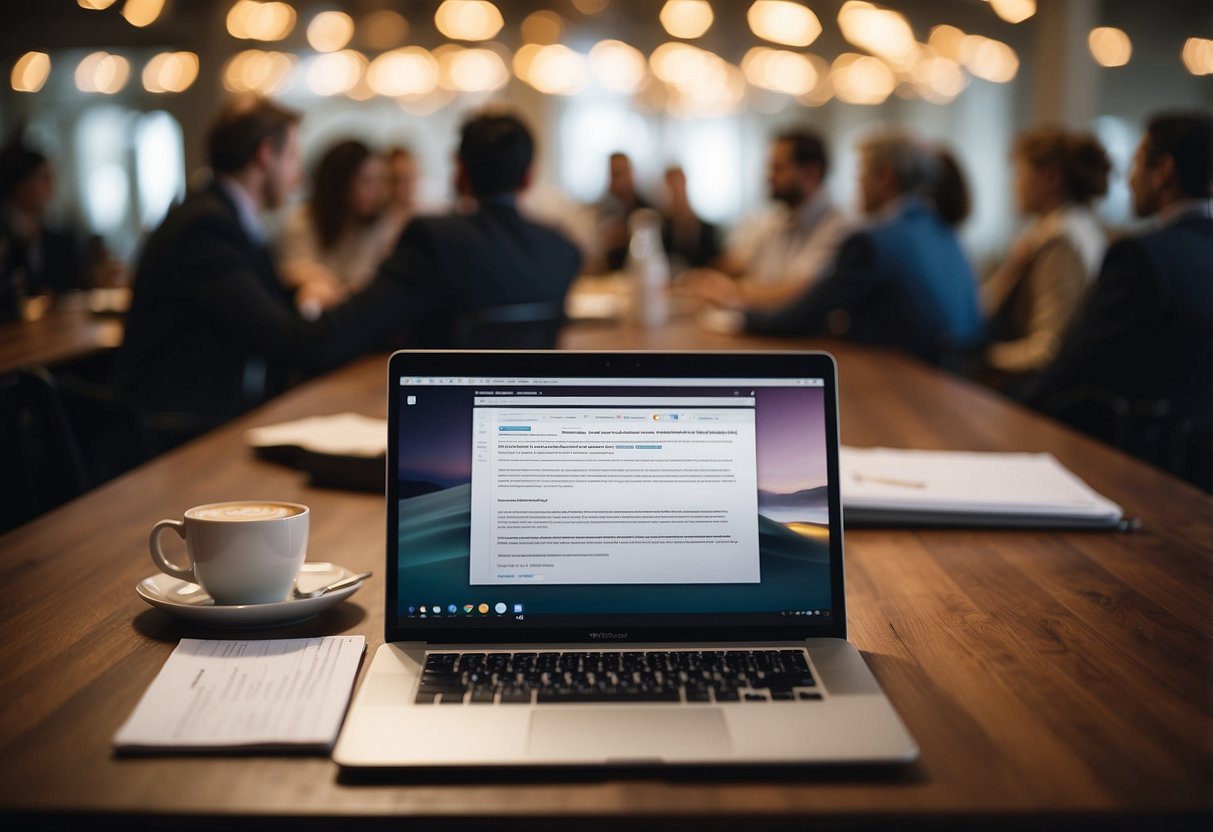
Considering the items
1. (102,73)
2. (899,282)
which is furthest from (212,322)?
(102,73)

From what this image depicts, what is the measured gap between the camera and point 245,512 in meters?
0.96

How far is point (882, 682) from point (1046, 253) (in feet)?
11.5

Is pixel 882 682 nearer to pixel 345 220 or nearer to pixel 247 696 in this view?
pixel 247 696

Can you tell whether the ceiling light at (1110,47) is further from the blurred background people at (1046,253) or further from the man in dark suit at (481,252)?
the man in dark suit at (481,252)

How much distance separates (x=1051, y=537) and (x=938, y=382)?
3.84 feet

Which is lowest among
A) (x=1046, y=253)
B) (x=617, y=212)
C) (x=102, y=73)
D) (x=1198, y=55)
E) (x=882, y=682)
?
(x=882, y=682)

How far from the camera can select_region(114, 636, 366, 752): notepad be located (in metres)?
0.72

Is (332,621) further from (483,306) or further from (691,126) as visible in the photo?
(691,126)

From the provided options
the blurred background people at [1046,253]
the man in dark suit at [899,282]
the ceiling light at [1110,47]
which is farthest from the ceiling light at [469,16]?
the ceiling light at [1110,47]

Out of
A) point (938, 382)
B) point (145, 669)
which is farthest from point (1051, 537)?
point (938, 382)

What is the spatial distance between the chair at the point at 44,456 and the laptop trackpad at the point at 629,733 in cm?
118

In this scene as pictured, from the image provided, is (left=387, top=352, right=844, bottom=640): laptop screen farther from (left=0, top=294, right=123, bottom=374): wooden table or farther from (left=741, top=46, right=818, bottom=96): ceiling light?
(left=741, top=46, right=818, bottom=96): ceiling light

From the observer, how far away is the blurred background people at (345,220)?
192 inches

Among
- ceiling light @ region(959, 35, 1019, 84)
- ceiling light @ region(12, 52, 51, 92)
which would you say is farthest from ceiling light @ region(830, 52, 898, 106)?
ceiling light @ region(12, 52, 51, 92)
